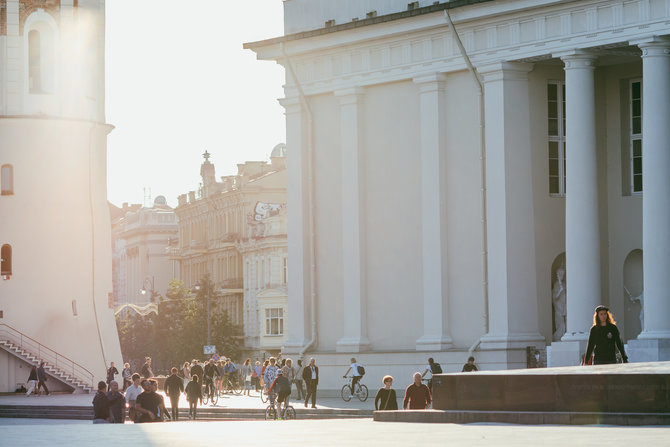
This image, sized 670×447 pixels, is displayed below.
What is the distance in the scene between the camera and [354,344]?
48062mm

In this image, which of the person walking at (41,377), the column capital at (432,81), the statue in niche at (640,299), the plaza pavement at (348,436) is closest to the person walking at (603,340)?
the plaza pavement at (348,436)

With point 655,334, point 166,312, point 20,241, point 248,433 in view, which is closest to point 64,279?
point 20,241

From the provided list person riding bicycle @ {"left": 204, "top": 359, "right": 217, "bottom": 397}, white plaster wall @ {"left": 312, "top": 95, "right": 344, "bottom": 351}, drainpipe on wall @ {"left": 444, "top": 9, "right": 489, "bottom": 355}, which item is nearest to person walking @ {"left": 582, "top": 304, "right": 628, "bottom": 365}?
drainpipe on wall @ {"left": 444, "top": 9, "right": 489, "bottom": 355}

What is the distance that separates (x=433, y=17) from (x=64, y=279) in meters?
27.3

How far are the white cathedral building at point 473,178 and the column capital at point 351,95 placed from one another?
5 cm

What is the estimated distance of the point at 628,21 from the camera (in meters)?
41.0

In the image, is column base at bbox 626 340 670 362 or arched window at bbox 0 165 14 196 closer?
column base at bbox 626 340 670 362

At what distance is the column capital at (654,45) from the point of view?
4044 centimetres

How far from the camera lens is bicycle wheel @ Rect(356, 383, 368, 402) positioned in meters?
45.7

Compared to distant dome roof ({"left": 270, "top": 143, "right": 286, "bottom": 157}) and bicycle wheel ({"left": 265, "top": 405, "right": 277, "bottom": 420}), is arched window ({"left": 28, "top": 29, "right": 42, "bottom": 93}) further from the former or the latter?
distant dome roof ({"left": 270, "top": 143, "right": 286, "bottom": 157})

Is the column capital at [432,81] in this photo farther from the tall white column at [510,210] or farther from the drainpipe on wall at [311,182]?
the drainpipe on wall at [311,182]

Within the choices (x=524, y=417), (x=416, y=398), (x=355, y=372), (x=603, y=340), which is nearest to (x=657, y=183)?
(x=355, y=372)

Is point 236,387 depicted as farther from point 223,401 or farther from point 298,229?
point 298,229

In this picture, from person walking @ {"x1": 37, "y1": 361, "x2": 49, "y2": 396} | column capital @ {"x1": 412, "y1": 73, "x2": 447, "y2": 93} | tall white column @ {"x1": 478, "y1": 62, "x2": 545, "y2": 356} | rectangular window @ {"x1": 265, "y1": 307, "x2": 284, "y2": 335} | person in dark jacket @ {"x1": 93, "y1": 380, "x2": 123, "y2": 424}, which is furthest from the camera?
rectangular window @ {"x1": 265, "y1": 307, "x2": 284, "y2": 335}
